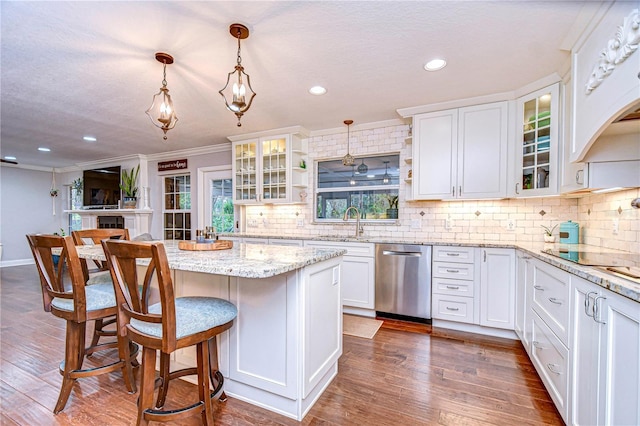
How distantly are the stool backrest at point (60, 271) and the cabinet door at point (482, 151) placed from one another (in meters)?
3.37

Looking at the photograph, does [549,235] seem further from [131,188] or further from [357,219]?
[131,188]

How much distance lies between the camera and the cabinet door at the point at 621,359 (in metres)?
1.02

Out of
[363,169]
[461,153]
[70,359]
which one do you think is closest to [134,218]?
[70,359]

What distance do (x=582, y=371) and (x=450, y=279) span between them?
65.3 inches

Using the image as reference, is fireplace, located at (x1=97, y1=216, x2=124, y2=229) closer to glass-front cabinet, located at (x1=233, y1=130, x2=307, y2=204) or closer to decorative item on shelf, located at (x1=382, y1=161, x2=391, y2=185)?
glass-front cabinet, located at (x1=233, y1=130, x2=307, y2=204)

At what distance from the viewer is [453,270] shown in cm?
301

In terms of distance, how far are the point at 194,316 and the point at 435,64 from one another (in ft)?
8.29

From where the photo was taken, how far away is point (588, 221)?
269 cm

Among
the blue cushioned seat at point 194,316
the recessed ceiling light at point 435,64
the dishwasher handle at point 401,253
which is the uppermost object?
the recessed ceiling light at point 435,64

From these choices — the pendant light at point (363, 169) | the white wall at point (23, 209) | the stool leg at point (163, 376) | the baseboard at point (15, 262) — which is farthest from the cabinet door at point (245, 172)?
the baseboard at point (15, 262)

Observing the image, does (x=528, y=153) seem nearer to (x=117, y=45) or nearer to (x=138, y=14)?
(x=138, y=14)

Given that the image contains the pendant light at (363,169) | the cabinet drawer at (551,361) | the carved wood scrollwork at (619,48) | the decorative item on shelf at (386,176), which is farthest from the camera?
the pendant light at (363,169)

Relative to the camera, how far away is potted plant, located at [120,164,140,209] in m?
5.75

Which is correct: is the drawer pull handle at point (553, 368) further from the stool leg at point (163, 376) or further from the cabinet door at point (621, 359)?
the stool leg at point (163, 376)
